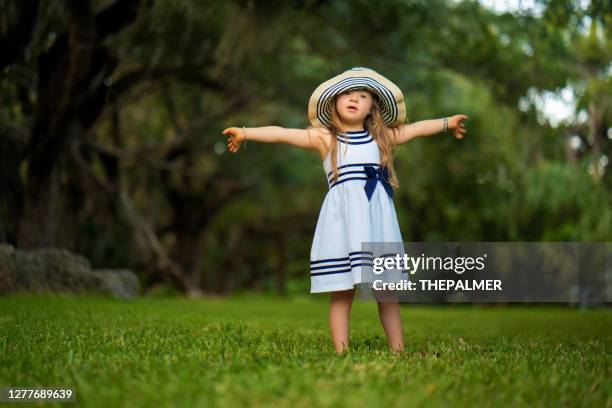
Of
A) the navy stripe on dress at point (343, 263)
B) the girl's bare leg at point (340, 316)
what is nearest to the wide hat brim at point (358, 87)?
the navy stripe on dress at point (343, 263)

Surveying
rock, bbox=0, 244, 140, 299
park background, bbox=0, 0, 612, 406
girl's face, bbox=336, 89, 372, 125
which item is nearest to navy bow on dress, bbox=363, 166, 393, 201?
girl's face, bbox=336, 89, 372, 125

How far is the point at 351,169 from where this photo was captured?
13.4 ft

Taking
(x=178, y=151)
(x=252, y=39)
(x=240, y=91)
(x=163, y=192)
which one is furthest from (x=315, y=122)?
(x=163, y=192)

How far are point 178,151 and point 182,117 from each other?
1.18m

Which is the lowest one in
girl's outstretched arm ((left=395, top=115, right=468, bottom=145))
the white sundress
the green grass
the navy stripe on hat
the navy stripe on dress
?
the green grass

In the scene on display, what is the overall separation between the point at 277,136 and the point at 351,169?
471 mm

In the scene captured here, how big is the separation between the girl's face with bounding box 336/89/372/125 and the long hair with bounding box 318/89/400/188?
0.05 metres

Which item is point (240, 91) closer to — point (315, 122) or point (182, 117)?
point (182, 117)

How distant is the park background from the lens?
2.96 m

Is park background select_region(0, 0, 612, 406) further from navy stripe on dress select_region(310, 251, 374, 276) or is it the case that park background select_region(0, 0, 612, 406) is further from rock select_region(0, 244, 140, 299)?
navy stripe on dress select_region(310, 251, 374, 276)

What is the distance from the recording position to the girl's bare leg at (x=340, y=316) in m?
3.92

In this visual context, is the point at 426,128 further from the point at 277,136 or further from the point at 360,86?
the point at 277,136

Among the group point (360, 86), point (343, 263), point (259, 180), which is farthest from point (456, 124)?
point (259, 180)

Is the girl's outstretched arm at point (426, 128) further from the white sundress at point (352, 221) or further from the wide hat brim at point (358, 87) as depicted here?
the white sundress at point (352, 221)
